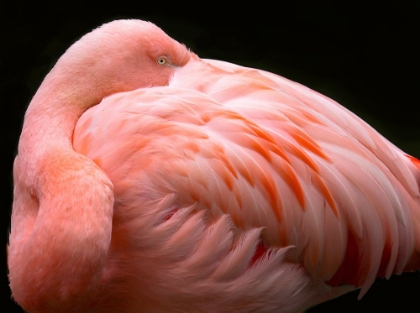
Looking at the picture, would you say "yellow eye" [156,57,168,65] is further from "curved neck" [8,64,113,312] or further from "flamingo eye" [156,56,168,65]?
"curved neck" [8,64,113,312]

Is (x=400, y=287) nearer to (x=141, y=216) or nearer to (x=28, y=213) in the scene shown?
(x=141, y=216)

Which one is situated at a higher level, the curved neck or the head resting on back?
the head resting on back

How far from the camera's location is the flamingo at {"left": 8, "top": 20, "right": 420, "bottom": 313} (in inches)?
60.0

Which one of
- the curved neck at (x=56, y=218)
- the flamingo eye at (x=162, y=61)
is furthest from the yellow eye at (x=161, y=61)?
the curved neck at (x=56, y=218)

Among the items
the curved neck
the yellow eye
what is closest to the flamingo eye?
the yellow eye

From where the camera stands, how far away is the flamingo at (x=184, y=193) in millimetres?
1524

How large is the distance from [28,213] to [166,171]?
414 millimetres

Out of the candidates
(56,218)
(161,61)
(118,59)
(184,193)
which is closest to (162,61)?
(161,61)

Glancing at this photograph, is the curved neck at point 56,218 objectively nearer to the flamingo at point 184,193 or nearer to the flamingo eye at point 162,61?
the flamingo at point 184,193

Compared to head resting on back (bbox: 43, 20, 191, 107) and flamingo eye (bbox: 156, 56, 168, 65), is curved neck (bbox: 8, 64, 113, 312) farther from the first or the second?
flamingo eye (bbox: 156, 56, 168, 65)

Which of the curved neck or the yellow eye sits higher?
the yellow eye

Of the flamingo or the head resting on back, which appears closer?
the flamingo

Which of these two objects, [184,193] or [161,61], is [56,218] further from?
[161,61]

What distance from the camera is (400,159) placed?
6.33 feet
